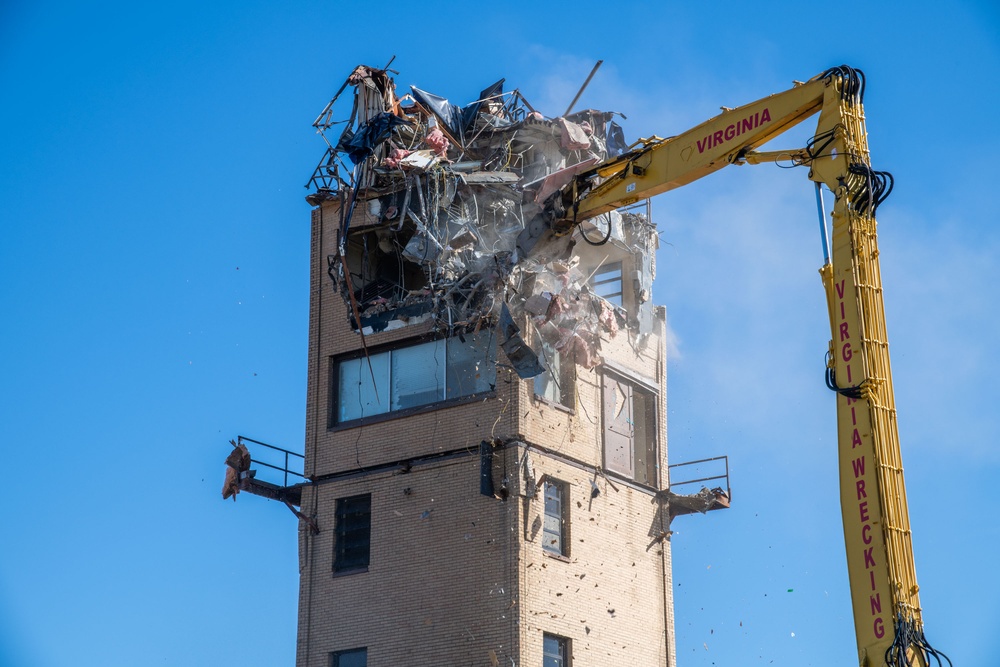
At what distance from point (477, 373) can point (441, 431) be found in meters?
1.39

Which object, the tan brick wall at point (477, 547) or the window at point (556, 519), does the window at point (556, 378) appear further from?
the window at point (556, 519)

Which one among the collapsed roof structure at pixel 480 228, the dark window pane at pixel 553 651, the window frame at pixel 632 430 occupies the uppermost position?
the collapsed roof structure at pixel 480 228

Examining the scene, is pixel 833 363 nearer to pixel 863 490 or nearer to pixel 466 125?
pixel 863 490

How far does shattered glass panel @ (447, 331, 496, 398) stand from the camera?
29.0m

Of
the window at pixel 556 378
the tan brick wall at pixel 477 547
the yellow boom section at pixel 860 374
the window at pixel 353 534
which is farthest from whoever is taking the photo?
the window at pixel 353 534

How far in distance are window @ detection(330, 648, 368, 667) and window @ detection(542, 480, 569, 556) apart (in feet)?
14.1

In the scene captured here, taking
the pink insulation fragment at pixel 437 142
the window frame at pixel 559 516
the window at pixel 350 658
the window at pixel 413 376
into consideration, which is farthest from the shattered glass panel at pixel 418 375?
the window at pixel 350 658

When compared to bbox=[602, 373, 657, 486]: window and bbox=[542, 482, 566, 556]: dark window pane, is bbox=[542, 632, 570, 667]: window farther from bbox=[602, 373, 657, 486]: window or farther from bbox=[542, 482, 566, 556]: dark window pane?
bbox=[602, 373, 657, 486]: window

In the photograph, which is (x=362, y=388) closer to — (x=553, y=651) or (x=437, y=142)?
(x=437, y=142)

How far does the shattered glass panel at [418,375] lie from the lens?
2969 cm

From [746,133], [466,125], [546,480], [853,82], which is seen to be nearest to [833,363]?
[853,82]

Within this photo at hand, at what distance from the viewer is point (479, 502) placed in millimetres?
28203

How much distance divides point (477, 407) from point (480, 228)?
155 inches

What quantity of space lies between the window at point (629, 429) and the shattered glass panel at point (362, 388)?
15.5 ft
